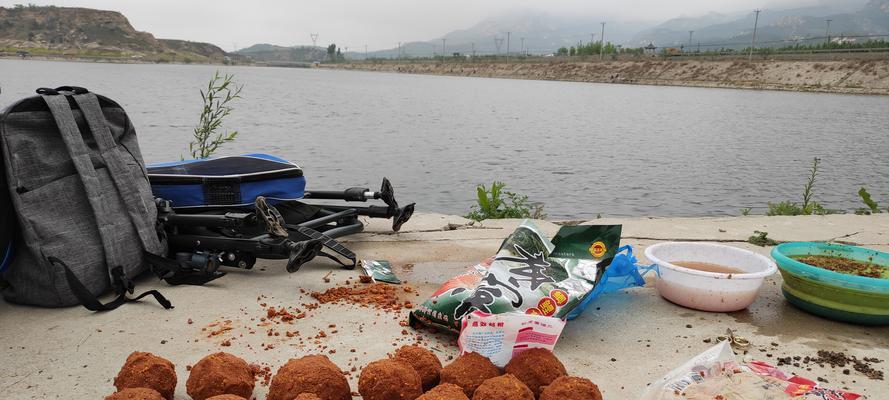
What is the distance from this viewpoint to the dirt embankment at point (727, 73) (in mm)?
56312

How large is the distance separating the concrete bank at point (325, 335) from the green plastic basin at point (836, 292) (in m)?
0.07

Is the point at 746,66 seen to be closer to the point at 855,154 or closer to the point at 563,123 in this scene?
the point at 563,123

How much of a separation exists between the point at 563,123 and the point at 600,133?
4113mm

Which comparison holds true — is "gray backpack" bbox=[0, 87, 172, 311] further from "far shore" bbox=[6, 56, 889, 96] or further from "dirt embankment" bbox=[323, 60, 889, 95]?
"dirt embankment" bbox=[323, 60, 889, 95]

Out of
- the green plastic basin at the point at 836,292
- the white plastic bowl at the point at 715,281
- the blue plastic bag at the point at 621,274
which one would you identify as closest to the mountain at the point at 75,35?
the blue plastic bag at the point at 621,274

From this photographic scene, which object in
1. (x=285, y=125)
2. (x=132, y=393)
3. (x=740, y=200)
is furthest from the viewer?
(x=285, y=125)

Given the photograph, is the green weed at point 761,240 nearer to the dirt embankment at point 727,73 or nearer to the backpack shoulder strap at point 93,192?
the backpack shoulder strap at point 93,192

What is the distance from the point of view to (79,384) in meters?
2.86

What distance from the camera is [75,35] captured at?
408 ft

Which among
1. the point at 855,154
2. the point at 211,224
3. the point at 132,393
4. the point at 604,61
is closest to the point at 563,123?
the point at 855,154

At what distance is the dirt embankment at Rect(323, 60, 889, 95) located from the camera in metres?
56.3

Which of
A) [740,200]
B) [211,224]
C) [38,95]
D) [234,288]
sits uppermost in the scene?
[38,95]

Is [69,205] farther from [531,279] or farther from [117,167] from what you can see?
[531,279]

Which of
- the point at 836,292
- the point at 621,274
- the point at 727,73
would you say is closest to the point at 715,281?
the point at 621,274
